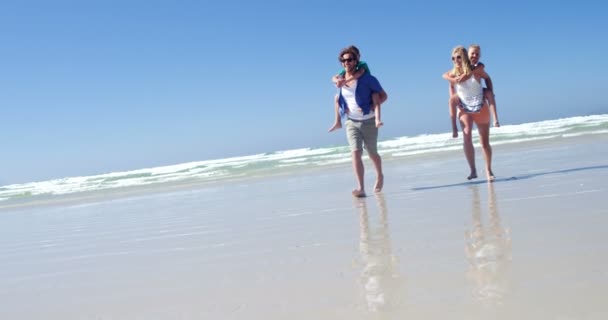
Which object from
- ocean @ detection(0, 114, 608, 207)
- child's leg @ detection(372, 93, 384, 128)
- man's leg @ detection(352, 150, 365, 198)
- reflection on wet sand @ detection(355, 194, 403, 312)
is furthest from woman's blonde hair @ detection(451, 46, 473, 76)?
ocean @ detection(0, 114, 608, 207)

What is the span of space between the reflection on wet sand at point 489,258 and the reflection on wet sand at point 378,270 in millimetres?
291

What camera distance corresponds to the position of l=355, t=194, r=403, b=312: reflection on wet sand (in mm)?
1818

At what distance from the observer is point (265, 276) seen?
93.2 inches

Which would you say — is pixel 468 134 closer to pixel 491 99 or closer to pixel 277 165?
pixel 491 99

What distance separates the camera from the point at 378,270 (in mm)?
2223

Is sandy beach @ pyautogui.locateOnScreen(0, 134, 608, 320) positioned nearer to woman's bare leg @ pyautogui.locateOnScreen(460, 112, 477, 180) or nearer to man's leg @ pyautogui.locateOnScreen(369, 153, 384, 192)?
man's leg @ pyautogui.locateOnScreen(369, 153, 384, 192)

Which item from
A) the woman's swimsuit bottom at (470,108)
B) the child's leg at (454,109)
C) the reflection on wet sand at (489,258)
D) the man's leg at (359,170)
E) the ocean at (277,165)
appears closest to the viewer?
the reflection on wet sand at (489,258)

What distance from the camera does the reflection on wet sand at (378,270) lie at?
71.6 inches

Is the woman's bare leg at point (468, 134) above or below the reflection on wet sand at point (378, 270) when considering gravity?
above

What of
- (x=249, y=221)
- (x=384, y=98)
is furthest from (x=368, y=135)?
(x=249, y=221)

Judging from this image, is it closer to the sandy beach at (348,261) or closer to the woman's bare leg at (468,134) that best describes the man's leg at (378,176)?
the sandy beach at (348,261)

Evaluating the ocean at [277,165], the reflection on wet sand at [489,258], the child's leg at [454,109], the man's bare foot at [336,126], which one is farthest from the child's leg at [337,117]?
the ocean at [277,165]

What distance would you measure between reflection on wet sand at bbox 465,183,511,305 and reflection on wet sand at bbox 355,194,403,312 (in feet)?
0.95

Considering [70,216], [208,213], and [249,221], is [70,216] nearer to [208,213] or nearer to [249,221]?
[208,213]
